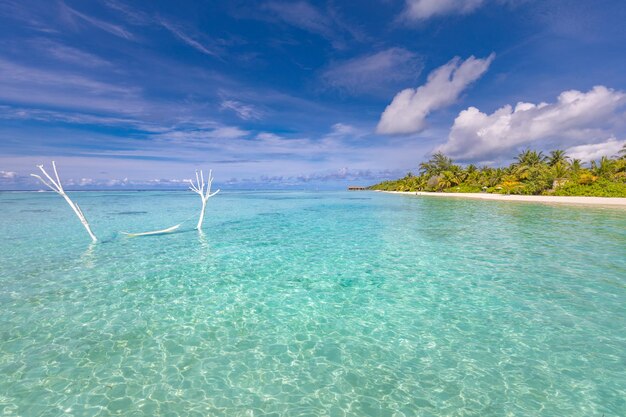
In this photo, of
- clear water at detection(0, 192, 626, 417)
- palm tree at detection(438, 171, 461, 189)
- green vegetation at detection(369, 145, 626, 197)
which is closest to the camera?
clear water at detection(0, 192, 626, 417)

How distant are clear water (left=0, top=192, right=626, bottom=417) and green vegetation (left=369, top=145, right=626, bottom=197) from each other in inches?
1772

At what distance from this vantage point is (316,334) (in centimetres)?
696

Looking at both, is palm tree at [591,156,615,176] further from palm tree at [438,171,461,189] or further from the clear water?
the clear water

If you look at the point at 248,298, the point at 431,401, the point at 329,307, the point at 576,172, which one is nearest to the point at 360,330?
the point at 329,307

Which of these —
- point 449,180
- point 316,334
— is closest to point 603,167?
point 449,180

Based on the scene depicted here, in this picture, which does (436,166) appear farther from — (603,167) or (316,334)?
(316,334)

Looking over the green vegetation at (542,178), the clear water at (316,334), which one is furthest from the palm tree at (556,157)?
the clear water at (316,334)

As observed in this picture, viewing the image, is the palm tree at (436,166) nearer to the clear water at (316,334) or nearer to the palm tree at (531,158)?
the palm tree at (531,158)

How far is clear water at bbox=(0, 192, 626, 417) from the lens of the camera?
485 cm

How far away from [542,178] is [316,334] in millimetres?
61965

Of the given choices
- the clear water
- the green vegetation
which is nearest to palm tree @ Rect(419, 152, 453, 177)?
the green vegetation

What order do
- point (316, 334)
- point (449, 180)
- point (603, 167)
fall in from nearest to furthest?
point (316, 334)
point (603, 167)
point (449, 180)

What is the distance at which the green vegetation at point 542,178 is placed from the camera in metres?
46.3

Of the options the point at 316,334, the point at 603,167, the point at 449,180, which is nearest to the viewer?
the point at 316,334
